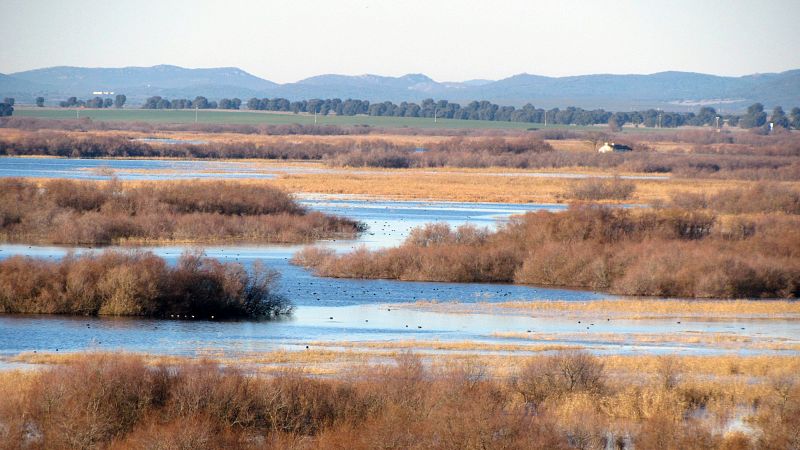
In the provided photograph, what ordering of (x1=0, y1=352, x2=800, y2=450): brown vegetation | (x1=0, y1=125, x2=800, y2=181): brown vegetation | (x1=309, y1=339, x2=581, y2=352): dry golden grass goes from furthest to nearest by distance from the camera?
(x1=0, y1=125, x2=800, y2=181): brown vegetation < (x1=309, y1=339, x2=581, y2=352): dry golden grass < (x1=0, y1=352, x2=800, y2=450): brown vegetation

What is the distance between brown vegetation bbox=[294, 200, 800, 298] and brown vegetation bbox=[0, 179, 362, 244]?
31.1 ft

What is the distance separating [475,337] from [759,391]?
8609mm

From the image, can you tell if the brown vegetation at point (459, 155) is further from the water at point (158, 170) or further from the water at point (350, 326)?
the water at point (350, 326)

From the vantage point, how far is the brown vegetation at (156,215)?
50.8 meters

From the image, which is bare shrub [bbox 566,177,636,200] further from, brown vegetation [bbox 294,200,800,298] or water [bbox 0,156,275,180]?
brown vegetation [bbox 294,200,800,298]

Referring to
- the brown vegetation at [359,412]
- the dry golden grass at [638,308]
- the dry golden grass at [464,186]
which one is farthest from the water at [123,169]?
the brown vegetation at [359,412]

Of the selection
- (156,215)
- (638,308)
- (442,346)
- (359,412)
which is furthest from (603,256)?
(359,412)

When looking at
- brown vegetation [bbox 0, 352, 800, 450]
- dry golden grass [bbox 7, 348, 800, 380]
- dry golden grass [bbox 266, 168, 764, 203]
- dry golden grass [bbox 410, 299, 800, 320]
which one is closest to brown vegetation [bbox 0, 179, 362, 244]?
dry golden grass [bbox 266, 168, 764, 203]

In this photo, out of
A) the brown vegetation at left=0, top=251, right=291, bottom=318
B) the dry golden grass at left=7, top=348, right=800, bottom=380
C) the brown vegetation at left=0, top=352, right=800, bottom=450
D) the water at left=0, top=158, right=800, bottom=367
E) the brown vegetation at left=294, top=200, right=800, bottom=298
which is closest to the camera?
the brown vegetation at left=0, top=352, right=800, bottom=450

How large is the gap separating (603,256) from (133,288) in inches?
729

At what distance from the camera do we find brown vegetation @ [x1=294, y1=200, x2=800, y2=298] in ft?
131

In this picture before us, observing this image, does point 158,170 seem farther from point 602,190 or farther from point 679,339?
point 679,339

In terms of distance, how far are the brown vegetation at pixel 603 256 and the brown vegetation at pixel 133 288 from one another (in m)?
8.84

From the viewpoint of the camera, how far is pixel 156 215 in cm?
5312
